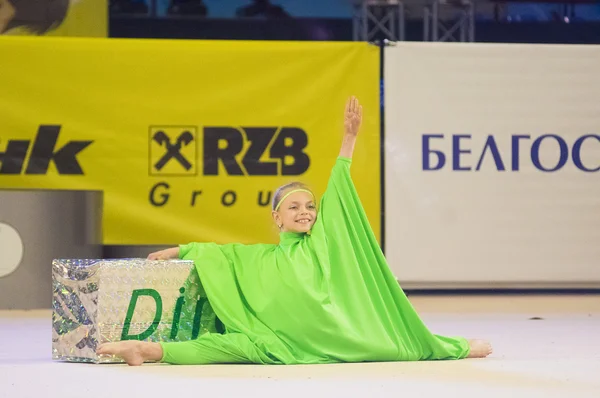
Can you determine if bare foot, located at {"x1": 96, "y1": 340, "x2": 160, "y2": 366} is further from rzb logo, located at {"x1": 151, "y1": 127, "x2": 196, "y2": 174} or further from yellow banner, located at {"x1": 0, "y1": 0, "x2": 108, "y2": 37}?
yellow banner, located at {"x1": 0, "y1": 0, "x2": 108, "y2": 37}

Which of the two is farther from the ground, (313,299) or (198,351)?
(313,299)

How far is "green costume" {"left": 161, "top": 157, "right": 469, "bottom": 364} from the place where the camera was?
12.9 feet

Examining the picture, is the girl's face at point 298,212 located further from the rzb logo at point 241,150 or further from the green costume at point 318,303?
the rzb logo at point 241,150

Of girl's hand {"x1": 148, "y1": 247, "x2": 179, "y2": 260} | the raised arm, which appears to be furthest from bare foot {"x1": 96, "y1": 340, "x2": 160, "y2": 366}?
the raised arm

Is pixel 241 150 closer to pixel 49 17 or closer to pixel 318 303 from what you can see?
pixel 49 17

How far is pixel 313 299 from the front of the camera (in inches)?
154

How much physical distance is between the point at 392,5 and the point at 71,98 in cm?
366

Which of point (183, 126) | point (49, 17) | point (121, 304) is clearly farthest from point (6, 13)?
point (121, 304)

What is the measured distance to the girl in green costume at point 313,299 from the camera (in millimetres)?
3922

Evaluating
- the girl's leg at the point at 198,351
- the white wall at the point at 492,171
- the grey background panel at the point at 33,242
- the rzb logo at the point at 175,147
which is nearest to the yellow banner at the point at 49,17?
the rzb logo at the point at 175,147

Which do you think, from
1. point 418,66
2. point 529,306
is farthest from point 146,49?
point 529,306

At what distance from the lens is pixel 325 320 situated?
3.90 m

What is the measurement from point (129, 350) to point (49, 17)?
4.48m

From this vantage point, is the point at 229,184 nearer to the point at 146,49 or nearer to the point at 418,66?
the point at 146,49
